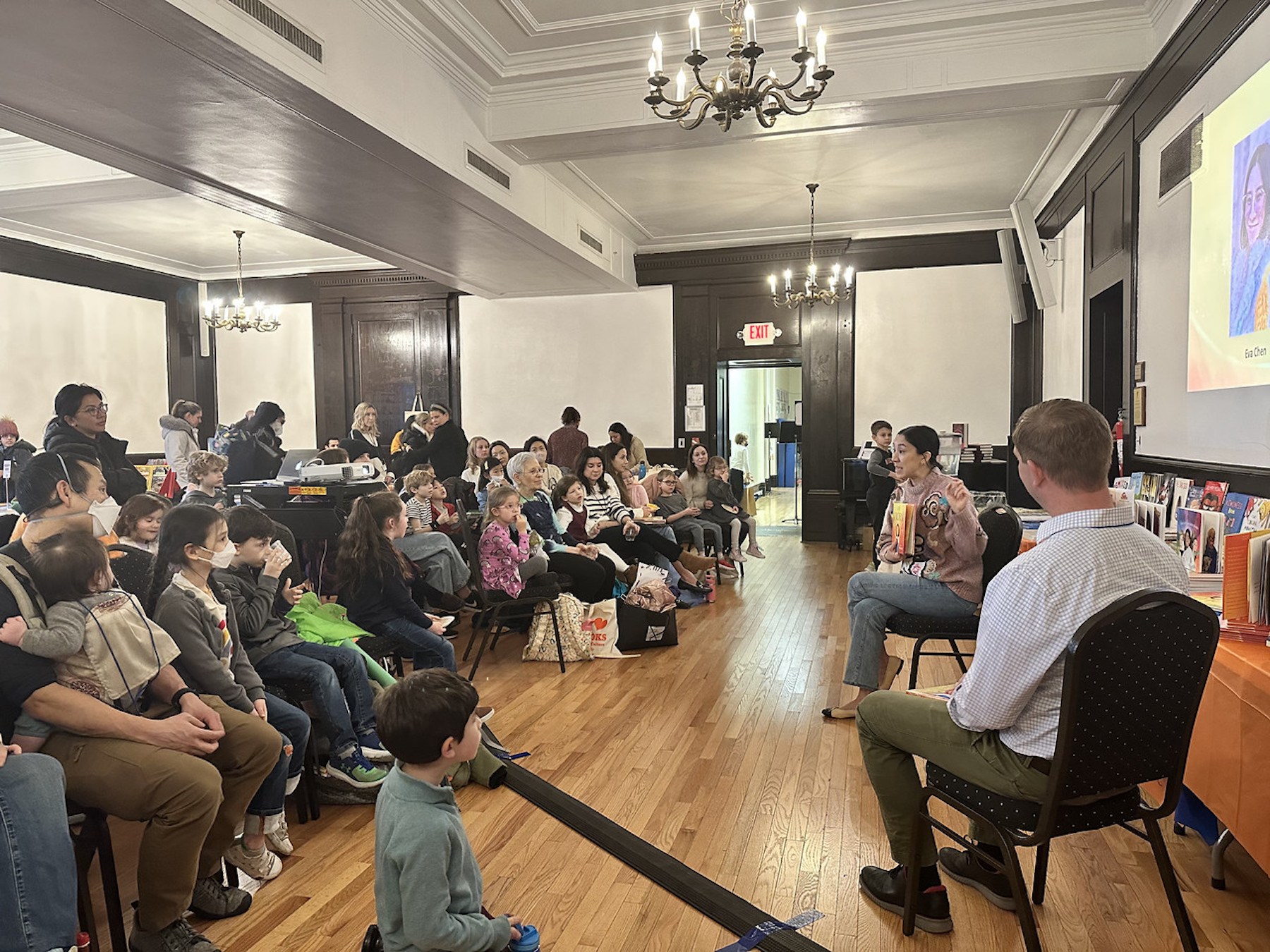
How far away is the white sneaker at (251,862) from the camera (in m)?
2.67

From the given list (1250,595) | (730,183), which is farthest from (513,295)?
(1250,595)

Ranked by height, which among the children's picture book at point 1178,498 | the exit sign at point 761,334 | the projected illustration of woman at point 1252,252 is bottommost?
the children's picture book at point 1178,498

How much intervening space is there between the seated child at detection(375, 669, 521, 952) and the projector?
4301 mm

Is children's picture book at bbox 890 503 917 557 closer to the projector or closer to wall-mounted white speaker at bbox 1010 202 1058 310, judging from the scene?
the projector

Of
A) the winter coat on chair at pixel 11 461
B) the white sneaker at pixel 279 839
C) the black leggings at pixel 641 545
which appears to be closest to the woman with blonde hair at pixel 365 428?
the winter coat on chair at pixel 11 461

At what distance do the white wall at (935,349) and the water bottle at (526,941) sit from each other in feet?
29.5

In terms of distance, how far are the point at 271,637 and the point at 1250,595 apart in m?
3.24

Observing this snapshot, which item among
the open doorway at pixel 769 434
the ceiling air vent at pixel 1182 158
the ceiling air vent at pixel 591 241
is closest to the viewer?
the ceiling air vent at pixel 1182 158

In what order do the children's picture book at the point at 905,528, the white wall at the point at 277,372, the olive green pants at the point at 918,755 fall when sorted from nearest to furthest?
the olive green pants at the point at 918,755, the children's picture book at the point at 905,528, the white wall at the point at 277,372

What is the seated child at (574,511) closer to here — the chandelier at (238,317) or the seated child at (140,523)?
the seated child at (140,523)

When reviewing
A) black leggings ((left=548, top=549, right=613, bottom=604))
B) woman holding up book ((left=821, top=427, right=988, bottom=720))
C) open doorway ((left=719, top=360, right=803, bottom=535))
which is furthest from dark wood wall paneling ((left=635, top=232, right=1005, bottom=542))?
woman holding up book ((left=821, top=427, right=988, bottom=720))

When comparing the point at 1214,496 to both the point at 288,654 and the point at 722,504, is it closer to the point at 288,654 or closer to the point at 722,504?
the point at 288,654

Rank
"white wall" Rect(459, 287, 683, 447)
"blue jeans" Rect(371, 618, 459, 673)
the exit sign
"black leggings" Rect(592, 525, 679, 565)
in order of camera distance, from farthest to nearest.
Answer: "white wall" Rect(459, 287, 683, 447)
the exit sign
"black leggings" Rect(592, 525, 679, 565)
"blue jeans" Rect(371, 618, 459, 673)

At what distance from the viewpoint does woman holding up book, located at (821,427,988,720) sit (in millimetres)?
3703
